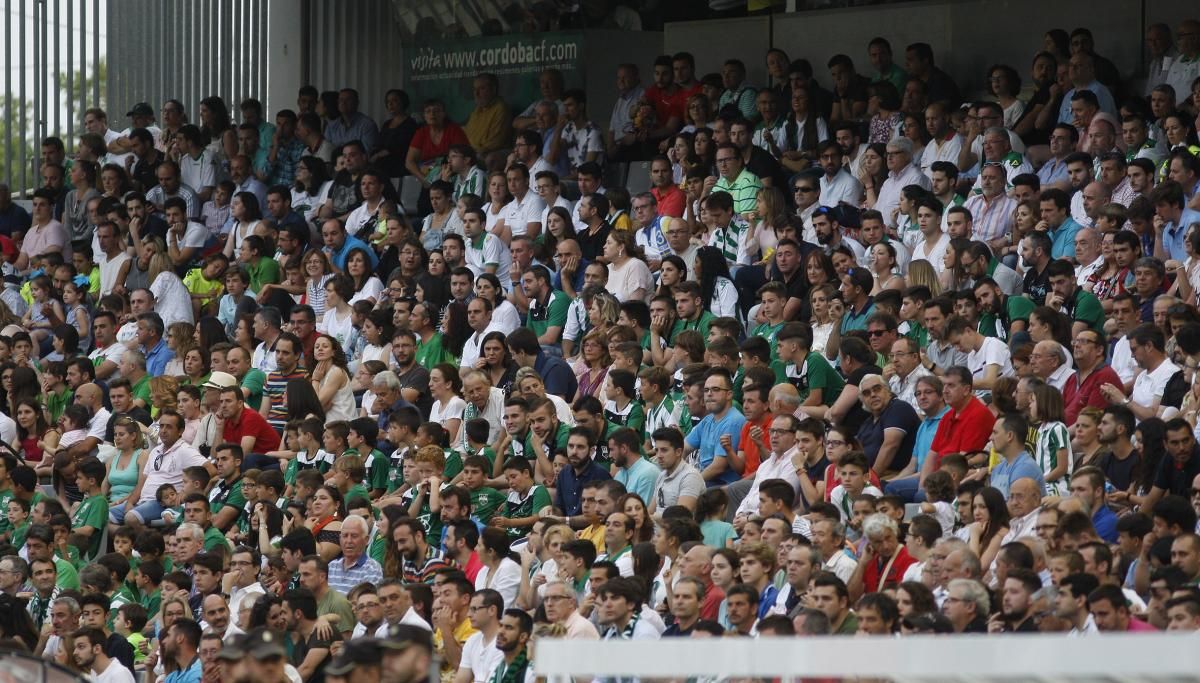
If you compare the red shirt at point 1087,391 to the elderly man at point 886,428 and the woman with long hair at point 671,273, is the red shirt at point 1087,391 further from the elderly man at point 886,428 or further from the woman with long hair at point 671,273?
the woman with long hair at point 671,273

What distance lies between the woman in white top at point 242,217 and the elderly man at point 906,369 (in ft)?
24.5

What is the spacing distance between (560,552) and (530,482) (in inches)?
59.4

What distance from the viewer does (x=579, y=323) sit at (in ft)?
45.7

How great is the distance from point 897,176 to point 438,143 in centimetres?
520

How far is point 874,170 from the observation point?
579 inches

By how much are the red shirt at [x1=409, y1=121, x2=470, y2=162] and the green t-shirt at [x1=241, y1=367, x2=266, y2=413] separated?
4.30 metres

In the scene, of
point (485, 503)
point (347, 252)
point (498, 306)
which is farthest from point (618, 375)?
point (347, 252)

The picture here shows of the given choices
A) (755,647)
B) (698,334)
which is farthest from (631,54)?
(755,647)

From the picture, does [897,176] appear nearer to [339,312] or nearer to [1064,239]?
[1064,239]

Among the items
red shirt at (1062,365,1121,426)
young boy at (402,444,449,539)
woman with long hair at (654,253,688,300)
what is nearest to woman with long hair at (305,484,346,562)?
young boy at (402,444,449,539)

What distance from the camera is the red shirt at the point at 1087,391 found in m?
10.8

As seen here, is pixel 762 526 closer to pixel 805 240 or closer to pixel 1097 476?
pixel 1097 476

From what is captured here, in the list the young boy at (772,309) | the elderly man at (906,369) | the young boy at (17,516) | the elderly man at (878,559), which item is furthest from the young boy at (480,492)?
the young boy at (17,516)

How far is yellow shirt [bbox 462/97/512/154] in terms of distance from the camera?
18.4 m
